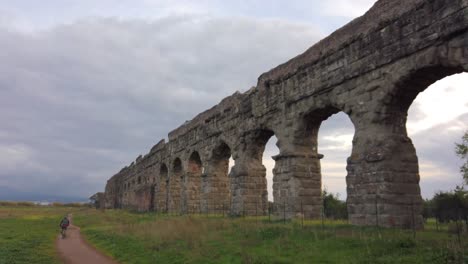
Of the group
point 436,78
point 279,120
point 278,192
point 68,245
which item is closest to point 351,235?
point 436,78

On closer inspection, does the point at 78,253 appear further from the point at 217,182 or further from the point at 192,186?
the point at 192,186

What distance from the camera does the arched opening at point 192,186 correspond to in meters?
25.5

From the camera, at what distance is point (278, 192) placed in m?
15.6

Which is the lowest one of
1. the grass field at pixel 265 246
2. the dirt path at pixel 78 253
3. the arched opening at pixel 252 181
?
the dirt path at pixel 78 253

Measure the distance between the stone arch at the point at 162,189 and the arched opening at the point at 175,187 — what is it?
92cm

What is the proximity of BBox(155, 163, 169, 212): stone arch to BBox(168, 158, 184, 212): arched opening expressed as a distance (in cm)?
92

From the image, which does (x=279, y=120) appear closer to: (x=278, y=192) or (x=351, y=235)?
(x=278, y=192)

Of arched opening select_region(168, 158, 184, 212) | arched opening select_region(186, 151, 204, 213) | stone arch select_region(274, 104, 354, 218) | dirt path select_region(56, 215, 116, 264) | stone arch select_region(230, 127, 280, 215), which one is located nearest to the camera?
dirt path select_region(56, 215, 116, 264)

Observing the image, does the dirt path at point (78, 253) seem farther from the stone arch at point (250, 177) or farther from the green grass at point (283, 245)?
the stone arch at point (250, 177)

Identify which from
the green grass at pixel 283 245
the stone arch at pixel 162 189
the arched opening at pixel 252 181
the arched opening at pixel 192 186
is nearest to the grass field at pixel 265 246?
the green grass at pixel 283 245

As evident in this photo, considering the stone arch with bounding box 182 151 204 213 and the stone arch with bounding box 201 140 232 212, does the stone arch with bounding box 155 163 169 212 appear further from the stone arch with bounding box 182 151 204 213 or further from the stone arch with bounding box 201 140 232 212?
the stone arch with bounding box 201 140 232 212

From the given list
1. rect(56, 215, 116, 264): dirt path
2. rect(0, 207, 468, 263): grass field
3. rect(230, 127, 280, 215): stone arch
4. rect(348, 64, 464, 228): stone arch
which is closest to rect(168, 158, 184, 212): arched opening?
rect(230, 127, 280, 215): stone arch

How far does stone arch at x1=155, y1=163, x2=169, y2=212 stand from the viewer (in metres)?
31.2

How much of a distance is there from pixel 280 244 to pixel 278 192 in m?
6.03
